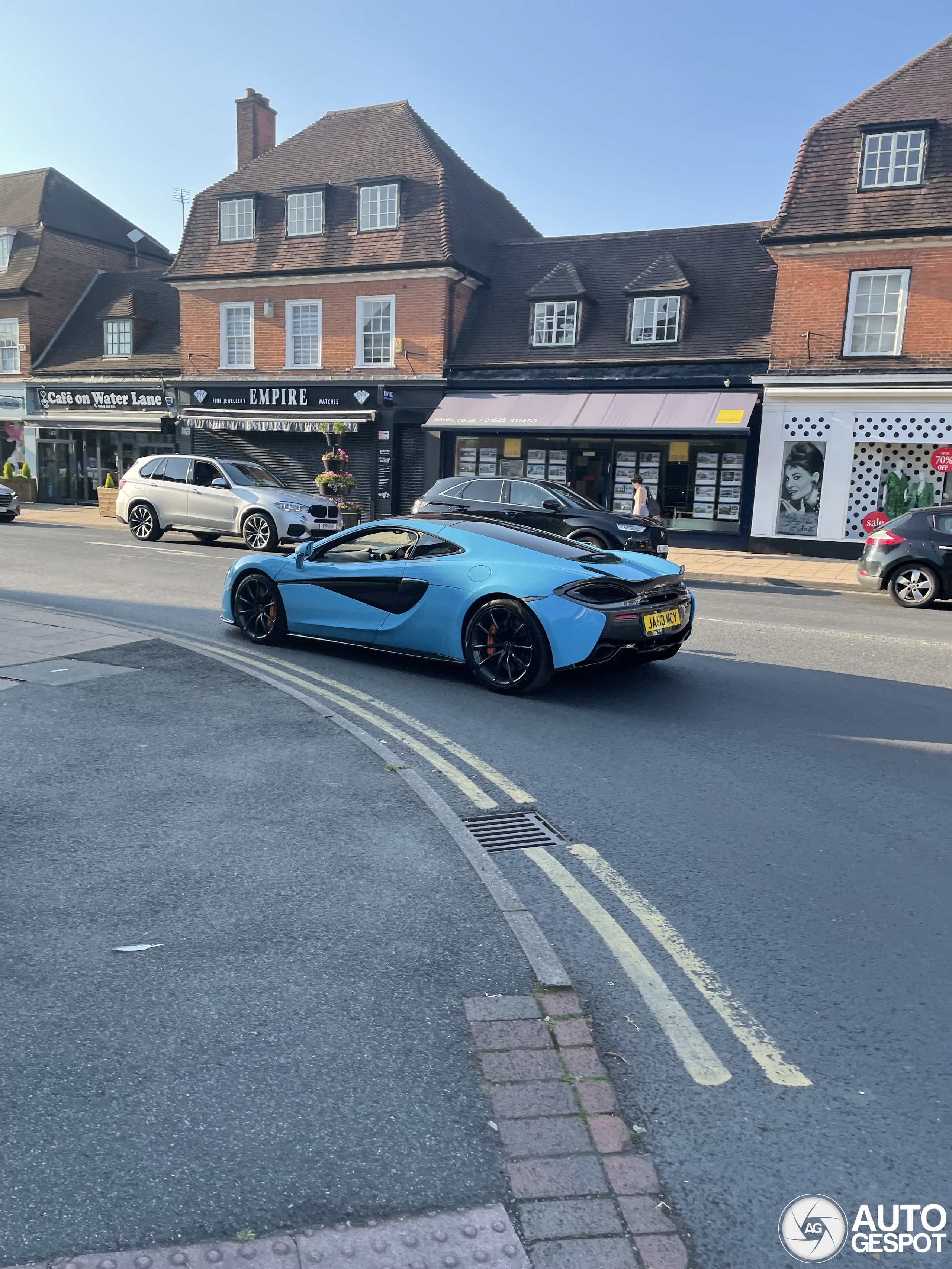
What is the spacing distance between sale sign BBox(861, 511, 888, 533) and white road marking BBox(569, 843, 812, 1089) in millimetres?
18526

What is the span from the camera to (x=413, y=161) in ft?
88.1

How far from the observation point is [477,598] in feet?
25.0

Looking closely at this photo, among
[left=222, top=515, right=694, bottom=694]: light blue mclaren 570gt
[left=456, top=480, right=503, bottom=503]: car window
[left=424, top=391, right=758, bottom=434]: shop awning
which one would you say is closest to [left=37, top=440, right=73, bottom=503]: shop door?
[left=424, top=391, right=758, bottom=434]: shop awning

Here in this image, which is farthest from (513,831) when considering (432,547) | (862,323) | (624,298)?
(624,298)

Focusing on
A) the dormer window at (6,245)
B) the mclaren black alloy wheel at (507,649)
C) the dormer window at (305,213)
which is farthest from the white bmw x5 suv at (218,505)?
the dormer window at (6,245)

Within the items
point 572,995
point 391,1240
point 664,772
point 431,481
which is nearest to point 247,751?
point 664,772

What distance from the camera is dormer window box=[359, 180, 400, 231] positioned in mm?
26453

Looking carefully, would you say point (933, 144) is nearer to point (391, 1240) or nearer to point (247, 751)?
point (247, 751)

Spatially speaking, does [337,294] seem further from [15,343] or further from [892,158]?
[892,158]

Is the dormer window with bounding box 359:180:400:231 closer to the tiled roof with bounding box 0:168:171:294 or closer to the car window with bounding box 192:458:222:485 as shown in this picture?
the car window with bounding box 192:458:222:485

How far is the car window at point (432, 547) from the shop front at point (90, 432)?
79.7ft

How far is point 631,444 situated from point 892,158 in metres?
8.29

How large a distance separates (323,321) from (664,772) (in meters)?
24.3

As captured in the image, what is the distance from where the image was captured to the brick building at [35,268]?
33531mm
